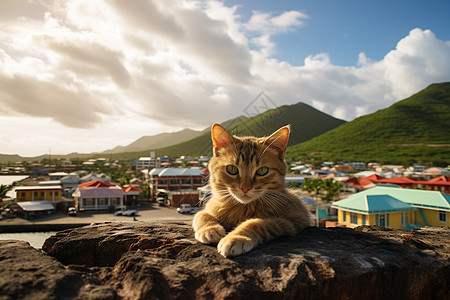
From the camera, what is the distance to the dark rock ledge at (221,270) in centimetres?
187

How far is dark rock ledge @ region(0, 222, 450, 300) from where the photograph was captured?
6.14 feet

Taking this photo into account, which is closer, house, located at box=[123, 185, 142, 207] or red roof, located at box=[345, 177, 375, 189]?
house, located at box=[123, 185, 142, 207]

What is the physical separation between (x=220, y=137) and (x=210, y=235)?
1.29m

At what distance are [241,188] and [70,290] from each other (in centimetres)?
188

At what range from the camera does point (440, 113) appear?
404 feet

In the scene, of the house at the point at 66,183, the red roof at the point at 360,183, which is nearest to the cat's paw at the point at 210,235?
the red roof at the point at 360,183

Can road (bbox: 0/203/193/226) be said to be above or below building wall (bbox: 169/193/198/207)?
below

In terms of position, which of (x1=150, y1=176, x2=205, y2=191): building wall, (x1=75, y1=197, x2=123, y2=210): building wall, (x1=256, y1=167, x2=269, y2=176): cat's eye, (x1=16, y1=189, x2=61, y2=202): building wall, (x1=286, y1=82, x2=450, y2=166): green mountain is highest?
(x1=286, y1=82, x2=450, y2=166): green mountain

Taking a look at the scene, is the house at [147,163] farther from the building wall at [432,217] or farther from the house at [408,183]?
the building wall at [432,217]

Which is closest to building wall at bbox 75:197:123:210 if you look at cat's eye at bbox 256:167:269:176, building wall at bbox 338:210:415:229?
building wall at bbox 338:210:415:229

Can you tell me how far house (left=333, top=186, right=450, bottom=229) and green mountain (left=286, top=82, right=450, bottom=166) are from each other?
74042mm

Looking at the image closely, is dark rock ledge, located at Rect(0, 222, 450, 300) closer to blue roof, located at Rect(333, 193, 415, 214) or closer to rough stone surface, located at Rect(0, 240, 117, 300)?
rough stone surface, located at Rect(0, 240, 117, 300)

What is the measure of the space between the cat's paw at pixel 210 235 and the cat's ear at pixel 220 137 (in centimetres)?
108

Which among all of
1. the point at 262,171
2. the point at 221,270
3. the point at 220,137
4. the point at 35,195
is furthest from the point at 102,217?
the point at 221,270
